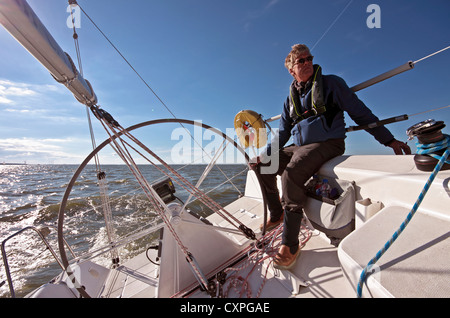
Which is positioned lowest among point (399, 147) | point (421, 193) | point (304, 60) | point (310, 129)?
point (421, 193)

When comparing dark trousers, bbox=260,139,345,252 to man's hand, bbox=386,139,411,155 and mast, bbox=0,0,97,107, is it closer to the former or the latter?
man's hand, bbox=386,139,411,155

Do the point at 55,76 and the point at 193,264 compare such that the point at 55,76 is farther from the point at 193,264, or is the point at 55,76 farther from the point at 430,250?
the point at 430,250

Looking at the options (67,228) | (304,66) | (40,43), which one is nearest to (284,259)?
(304,66)

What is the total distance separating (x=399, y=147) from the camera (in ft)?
4.54

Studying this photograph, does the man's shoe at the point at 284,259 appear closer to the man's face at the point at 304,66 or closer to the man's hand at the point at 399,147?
the man's hand at the point at 399,147

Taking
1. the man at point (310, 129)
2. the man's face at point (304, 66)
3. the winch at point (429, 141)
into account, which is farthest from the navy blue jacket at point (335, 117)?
the winch at point (429, 141)

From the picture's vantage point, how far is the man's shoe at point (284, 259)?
1.30 m

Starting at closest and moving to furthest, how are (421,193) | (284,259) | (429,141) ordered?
(421,193) < (429,141) < (284,259)

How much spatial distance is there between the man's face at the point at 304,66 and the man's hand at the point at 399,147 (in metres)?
0.80

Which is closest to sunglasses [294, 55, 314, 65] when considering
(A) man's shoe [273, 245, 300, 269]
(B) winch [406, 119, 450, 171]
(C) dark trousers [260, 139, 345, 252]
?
(C) dark trousers [260, 139, 345, 252]

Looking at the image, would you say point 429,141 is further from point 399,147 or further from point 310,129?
point 310,129

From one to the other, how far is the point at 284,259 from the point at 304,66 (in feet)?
4.80
